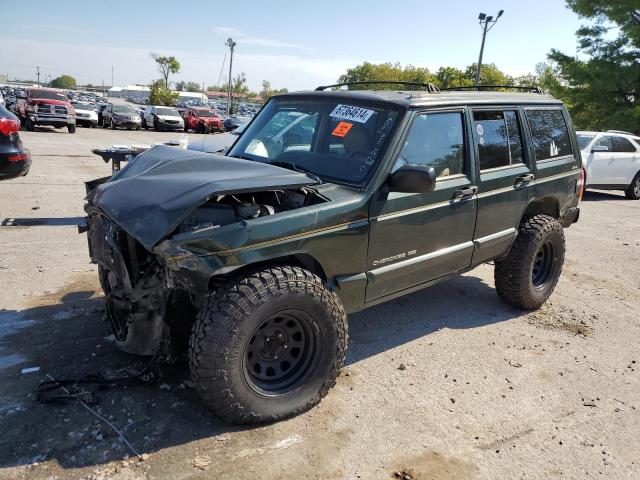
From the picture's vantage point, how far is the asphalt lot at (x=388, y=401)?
8.82 feet

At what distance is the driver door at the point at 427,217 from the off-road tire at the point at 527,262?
73 cm

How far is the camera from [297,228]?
2.93 m

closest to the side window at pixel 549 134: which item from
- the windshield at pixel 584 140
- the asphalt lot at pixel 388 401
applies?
the asphalt lot at pixel 388 401

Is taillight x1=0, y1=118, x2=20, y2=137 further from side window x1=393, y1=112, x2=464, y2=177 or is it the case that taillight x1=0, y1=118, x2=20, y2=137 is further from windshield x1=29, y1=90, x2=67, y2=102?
windshield x1=29, y1=90, x2=67, y2=102

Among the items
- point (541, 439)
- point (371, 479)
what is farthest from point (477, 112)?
point (371, 479)

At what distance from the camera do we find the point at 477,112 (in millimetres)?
4145

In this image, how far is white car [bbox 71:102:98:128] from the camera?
2825cm

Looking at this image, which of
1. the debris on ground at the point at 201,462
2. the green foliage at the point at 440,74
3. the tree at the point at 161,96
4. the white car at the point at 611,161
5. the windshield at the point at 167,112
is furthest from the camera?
the tree at the point at 161,96

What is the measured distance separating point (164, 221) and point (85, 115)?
95.7 ft

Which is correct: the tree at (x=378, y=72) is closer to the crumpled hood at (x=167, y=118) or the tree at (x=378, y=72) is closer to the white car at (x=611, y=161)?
the crumpled hood at (x=167, y=118)

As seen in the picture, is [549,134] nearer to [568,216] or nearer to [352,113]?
[568,216]

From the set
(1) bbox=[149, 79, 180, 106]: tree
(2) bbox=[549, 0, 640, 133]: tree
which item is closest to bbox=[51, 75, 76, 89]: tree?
(1) bbox=[149, 79, 180, 106]: tree

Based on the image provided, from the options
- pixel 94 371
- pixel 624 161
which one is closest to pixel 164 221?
pixel 94 371

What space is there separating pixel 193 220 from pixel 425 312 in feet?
9.05
